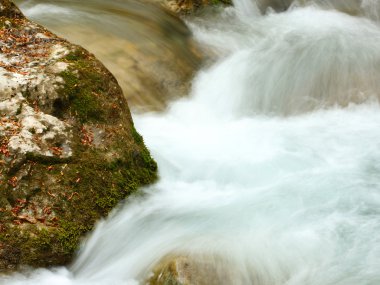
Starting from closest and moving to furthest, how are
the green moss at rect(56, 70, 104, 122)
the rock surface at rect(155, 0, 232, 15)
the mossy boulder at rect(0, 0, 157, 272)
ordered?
the mossy boulder at rect(0, 0, 157, 272) < the green moss at rect(56, 70, 104, 122) < the rock surface at rect(155, 0, 232, 15)

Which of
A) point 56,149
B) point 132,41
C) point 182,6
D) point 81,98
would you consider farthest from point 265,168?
point 182,6

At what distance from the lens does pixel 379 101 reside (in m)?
8.02

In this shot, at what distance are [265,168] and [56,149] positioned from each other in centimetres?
291

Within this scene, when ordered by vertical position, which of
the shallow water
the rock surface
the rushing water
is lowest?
the rushing water

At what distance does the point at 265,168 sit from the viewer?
20.9 ft

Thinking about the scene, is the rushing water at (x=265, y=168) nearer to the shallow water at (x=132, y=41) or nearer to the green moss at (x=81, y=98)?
the shallow water at (x=132, y=41)

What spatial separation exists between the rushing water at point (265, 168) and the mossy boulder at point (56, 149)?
244 millimetres

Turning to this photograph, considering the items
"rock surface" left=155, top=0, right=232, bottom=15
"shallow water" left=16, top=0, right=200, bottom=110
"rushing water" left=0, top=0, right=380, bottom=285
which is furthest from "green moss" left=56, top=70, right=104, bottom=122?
"rock surface" left=155, top=0, right=232, bottom=15

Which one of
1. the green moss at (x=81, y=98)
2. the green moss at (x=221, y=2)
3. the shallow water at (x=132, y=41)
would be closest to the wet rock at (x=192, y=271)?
the green moss at (x=81, y=98)

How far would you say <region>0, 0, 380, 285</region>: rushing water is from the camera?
4461 millimetres

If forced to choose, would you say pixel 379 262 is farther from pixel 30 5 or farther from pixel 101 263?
pixel 30 5

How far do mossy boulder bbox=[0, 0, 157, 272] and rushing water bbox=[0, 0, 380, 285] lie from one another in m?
0.24

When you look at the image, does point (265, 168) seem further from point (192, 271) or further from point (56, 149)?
point (56, 149)

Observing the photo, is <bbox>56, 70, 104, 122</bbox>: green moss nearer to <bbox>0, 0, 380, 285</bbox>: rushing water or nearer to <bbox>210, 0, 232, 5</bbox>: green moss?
<bbox>0, 0, 380, 285</bbox>: rushing water
